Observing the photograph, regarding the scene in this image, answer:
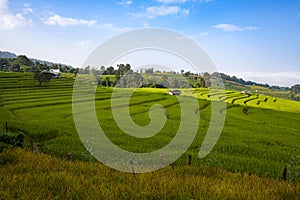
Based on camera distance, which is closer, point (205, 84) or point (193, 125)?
point (193, 125)

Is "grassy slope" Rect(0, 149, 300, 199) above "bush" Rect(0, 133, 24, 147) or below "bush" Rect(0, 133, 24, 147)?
above

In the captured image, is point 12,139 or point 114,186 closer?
point 114,186

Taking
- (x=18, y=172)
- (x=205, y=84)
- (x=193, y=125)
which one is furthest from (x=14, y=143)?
(x=205, y=84)

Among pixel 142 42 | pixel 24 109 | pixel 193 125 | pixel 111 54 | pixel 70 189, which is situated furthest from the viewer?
pixel 24 109

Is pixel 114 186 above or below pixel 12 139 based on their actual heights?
above

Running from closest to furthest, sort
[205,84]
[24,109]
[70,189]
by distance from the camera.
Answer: [70,189] < [24,109] < [205,84]

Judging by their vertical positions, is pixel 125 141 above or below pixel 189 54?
below

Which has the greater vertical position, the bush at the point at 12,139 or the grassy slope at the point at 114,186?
the grassy slope at the point at 114,186

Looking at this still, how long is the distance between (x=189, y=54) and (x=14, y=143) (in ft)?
28.9

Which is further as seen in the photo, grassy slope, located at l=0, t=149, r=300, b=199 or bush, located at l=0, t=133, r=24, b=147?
bush, located at l=0, t=133, r=24, b=147

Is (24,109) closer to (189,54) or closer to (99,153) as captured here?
(99,153)

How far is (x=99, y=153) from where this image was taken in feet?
42.8

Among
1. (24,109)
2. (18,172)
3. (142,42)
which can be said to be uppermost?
(142,42)

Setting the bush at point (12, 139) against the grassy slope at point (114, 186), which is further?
the bush at point (12, 139)
